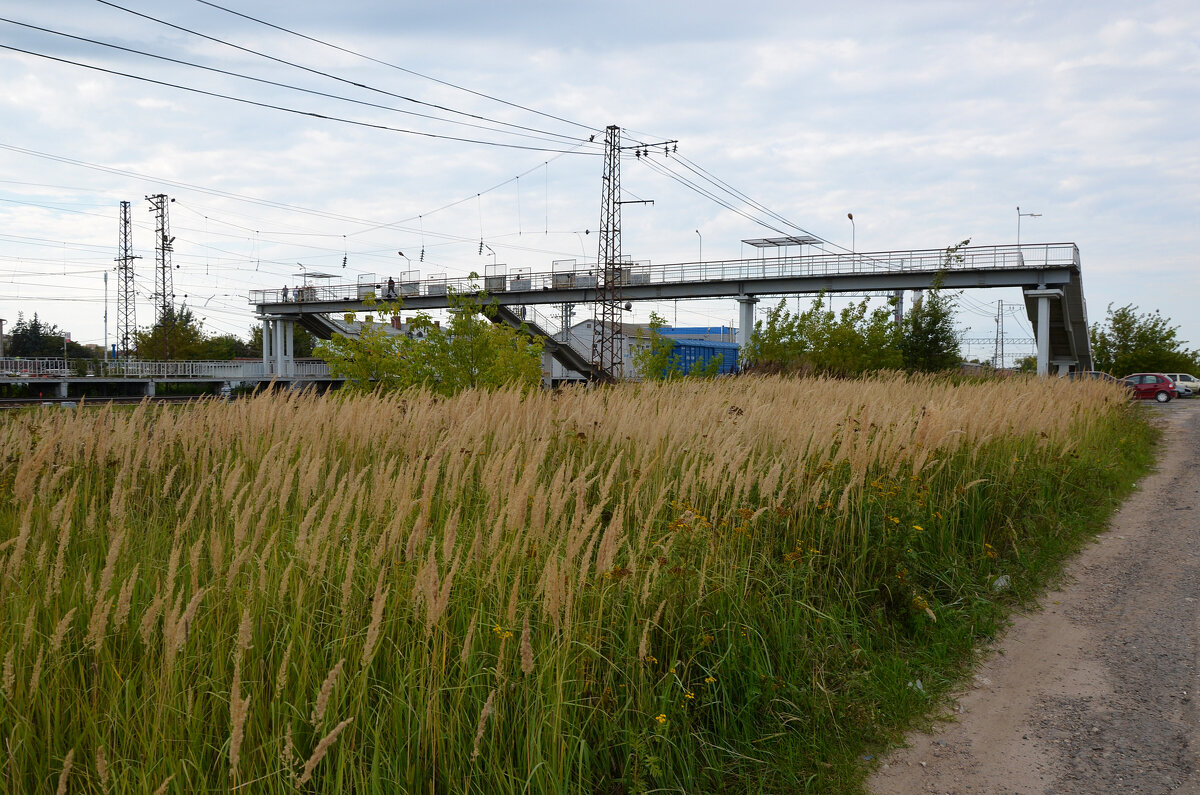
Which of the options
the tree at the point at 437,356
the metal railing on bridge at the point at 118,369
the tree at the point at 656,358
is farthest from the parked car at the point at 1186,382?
the metal railing on bridge at the point at 118,369

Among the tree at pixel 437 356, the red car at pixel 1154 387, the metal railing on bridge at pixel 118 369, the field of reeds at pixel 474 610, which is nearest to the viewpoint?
the field of reeds at pixel 474 610

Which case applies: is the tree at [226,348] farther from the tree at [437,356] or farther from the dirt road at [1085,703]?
the dirt road at [1085,703]

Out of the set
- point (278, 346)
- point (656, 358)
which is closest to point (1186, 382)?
point (656, 358)

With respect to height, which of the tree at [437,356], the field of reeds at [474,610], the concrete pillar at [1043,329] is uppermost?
the concrete pillar at [1043,329]

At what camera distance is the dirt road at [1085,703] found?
3273 mm

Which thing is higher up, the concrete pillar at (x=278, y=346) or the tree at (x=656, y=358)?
the concrete pillar at (x=278, y=346)

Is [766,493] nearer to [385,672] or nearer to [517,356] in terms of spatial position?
[385,672]

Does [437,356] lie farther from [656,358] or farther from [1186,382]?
[1186,382]

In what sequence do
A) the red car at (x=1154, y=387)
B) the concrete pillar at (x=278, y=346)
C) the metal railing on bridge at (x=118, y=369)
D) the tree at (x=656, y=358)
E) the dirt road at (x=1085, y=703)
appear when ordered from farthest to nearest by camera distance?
the concrete pillar at (x=278, y=346), the red car at (x=1154, y=387), the metal railing on bridge at (x=118, y=369), the tree at (x=656, y=358), the dirt road at (x=1085, y=703)

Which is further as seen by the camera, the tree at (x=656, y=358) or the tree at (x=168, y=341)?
the tree at (x=168, y=341)

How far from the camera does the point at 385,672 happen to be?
8.66 feet

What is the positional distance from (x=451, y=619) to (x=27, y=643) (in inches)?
52.9

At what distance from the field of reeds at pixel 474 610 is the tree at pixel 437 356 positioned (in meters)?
8.15

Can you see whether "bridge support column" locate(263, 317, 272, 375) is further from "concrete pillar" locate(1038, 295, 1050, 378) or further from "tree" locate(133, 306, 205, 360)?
"concrete pillar" locate(1038, 295, 1050, 378)
